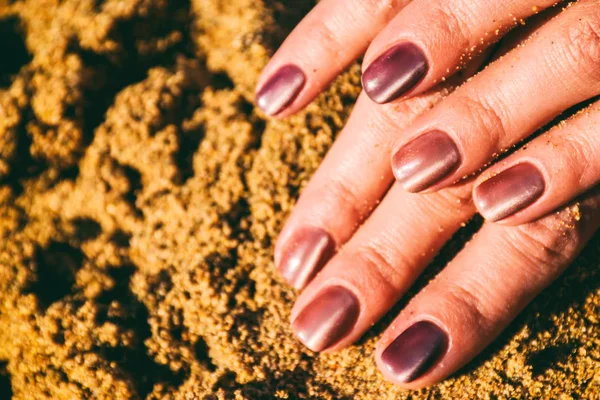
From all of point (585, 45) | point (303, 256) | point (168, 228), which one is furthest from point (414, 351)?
point (585, 45)

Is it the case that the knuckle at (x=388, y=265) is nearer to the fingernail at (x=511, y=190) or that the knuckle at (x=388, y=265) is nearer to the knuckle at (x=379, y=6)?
the fingernail at (x=511, y=190)

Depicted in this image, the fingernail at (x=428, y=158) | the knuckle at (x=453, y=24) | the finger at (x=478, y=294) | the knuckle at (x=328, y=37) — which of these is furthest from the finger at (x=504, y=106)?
the knuckle at (x=328, y=37)

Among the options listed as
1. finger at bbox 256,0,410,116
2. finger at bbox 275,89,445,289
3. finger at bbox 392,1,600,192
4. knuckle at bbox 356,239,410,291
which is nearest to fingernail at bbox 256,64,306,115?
finger at bbox 256,0,410,116

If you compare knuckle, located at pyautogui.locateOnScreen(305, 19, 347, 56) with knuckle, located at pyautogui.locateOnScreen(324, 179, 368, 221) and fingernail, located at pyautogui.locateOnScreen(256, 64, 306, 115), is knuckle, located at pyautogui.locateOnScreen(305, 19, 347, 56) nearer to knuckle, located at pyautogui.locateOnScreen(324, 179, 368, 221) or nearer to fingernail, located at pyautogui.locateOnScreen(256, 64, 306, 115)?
fingernail, located at pyautogui.locateOnScreen(256, 64, 306, 115)

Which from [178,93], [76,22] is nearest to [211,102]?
[178,93]

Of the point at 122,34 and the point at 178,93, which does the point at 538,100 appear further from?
the point at 122,34

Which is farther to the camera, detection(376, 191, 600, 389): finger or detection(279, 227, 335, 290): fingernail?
detection(279, 227, 335, 290): fingernail

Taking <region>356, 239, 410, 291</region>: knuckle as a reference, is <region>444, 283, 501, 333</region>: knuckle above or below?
below
